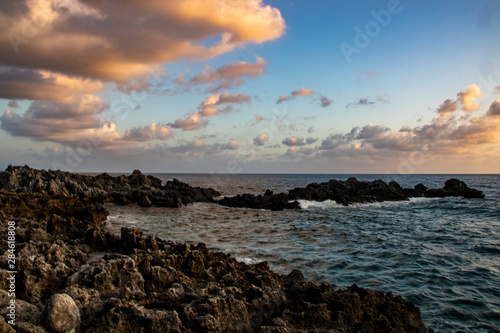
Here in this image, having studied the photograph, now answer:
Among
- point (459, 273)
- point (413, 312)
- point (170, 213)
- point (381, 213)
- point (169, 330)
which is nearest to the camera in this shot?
point (169, 330)

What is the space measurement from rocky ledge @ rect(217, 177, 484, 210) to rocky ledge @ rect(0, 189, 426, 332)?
26243 millimetres

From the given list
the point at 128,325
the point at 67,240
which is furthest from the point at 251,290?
the point at 67,240

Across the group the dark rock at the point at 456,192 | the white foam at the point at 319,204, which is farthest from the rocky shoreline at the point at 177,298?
the dark rock at the point at 456,192

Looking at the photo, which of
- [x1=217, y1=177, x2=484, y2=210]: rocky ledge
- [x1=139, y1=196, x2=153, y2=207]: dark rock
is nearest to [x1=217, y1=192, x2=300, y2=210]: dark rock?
[x1=217, y1=177, x2=484, y2=210]: rocky ledge

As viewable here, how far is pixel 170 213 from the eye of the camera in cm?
3034

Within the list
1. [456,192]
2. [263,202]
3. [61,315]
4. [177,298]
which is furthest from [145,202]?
[456,192]

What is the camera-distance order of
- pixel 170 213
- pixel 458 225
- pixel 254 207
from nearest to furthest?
pixel 458 225 → pixel 170 213 → pixel 254 207

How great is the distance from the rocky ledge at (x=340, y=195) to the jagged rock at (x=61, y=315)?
29681mm

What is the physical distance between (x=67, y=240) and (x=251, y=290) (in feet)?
31.2

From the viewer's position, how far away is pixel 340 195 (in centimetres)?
4091

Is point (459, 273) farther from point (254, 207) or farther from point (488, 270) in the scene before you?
point (254, 207)

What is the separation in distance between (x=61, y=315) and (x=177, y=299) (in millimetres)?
2387

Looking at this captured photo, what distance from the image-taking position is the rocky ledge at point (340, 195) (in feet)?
123

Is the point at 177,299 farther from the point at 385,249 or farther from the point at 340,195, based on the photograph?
the point at 340,195
